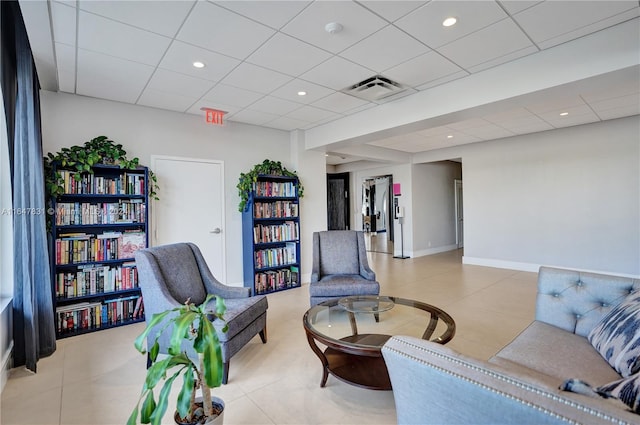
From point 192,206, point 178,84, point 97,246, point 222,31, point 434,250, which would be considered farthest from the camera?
→ point 434,250

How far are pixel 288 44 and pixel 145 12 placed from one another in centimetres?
107

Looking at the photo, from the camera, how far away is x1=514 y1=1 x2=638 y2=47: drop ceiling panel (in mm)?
2271

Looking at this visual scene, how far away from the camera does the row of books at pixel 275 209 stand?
16.2 ft

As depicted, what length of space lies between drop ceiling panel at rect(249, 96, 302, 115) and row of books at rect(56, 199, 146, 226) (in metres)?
1.92

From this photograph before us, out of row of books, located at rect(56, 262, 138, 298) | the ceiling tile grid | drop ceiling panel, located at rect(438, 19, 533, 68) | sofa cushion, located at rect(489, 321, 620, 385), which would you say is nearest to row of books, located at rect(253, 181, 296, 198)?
the ceiling tile grid

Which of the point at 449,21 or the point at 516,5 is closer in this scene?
the point at 516,5

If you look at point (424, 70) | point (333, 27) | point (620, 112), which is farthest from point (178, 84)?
point (620, 112)

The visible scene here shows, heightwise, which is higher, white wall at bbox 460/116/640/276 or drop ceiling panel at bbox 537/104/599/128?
drop ceiling panel at bbox 537/104/599/128

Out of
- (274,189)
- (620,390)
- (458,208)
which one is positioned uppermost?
(274,189)

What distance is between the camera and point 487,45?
280 cm

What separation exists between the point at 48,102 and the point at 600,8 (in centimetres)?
522

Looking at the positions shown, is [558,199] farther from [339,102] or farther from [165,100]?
[165,100]

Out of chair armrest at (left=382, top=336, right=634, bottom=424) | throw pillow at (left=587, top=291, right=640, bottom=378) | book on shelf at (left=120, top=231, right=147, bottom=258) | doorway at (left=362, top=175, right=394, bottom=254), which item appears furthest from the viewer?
doorway at (left=362, top=175, right=394, bottom=254)

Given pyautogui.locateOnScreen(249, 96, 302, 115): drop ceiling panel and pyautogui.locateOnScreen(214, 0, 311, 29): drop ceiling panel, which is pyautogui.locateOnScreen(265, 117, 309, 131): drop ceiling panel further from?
pyautogui.locateOnScreen(214, 0, 311, 29): drop ceiling panel
